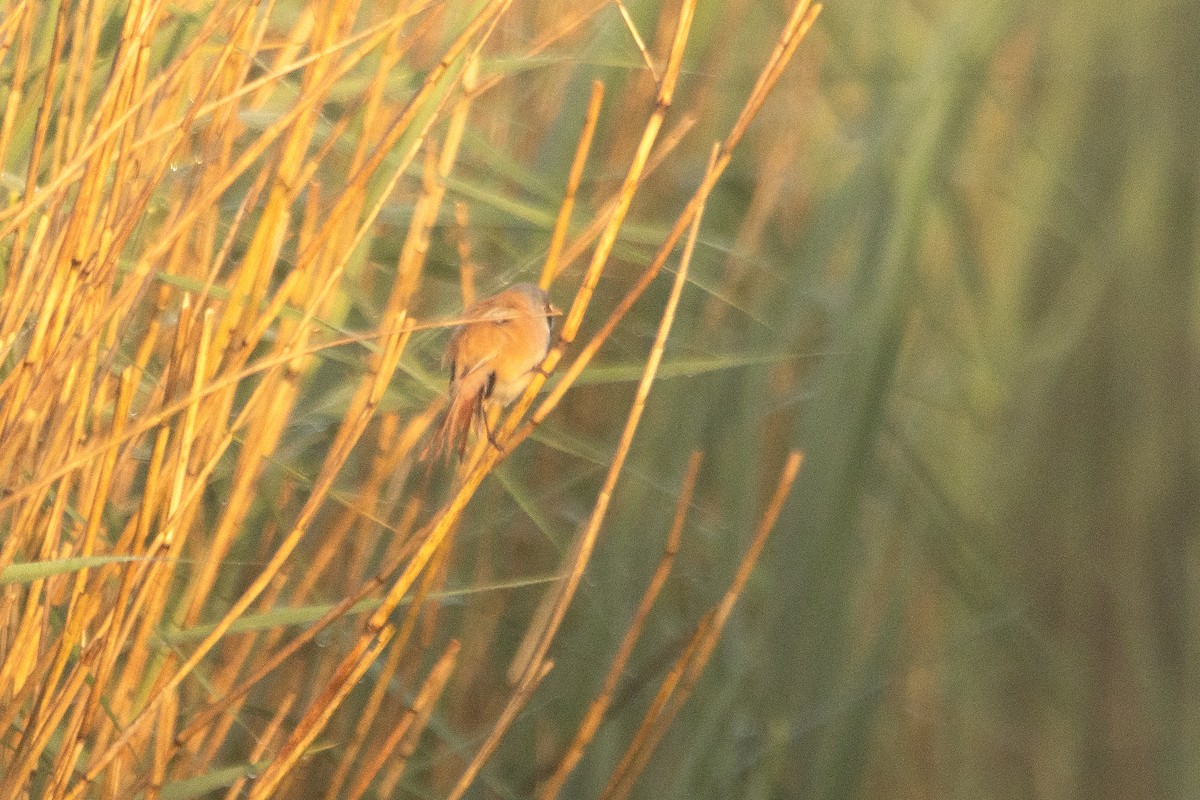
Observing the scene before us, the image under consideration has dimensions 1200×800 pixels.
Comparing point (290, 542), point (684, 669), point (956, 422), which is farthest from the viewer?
point (956, 422)

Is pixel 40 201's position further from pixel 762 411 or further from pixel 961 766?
pixel 961 766

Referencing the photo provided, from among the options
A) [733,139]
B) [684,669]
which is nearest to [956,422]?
[684,669]

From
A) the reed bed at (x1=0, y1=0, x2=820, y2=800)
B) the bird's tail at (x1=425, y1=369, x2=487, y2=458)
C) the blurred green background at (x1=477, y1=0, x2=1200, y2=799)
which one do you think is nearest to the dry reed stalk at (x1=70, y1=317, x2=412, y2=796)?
the reed bed at (x1=0, y1=0, x2=820, y2=800)

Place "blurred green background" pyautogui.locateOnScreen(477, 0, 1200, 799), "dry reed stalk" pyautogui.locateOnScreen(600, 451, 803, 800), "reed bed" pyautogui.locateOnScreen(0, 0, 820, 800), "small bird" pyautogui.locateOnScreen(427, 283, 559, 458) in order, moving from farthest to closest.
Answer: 1. "blurred green background" pyautogui.locateOnScreen(477, 0, 1200, 799)
2. "small bird" pyautogui.locateOnScreen(427, 283, 559, 458)
3. "dry reed stalk" pyautogui.locateOnScreen(600, 451, 803, 800)
4. "reed bed" pyautogui.locateOnScreen(0, 0, 820, 800)

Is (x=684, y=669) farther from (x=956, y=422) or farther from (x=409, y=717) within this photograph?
(x=956, y=422)

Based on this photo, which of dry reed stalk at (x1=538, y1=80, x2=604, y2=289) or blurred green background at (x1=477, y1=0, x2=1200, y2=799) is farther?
blurred green background at (x1=477, y1=0, x2=1200, y2=799)

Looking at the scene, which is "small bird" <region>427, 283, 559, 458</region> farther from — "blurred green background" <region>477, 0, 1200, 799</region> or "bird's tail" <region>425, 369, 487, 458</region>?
"blurred green background" <region>477, 0, 1200, 799</region>

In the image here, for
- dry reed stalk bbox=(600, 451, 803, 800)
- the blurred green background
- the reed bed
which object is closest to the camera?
the reed bed

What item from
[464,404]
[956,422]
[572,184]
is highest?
[572,184]
